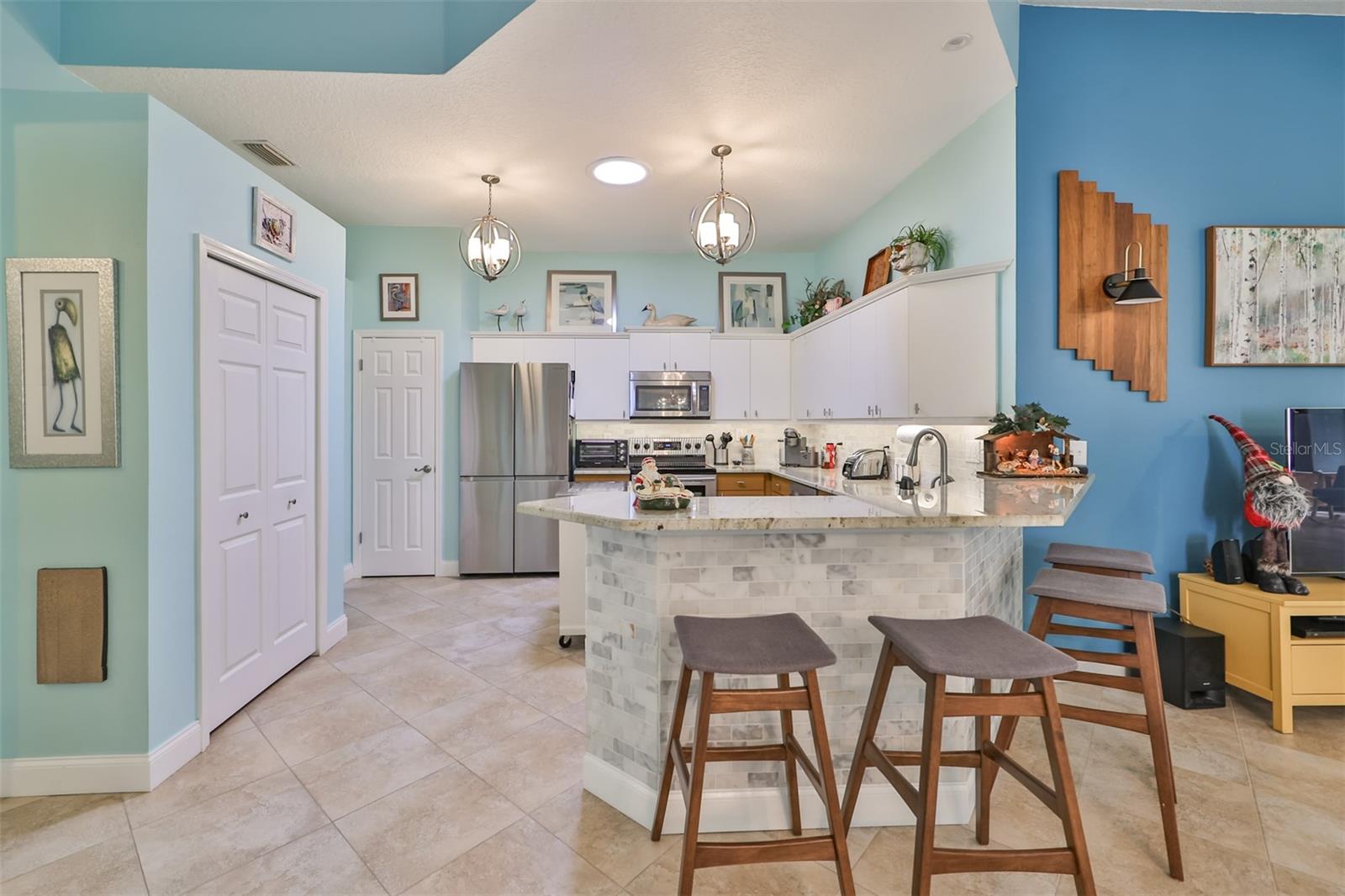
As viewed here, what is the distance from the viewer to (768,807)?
185cm

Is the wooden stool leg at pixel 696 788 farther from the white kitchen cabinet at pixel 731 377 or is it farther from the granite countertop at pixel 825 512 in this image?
the white kitchen cabinet at pixel 731 377

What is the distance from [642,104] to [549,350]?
8.77 ft

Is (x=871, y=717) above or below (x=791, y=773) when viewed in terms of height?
above

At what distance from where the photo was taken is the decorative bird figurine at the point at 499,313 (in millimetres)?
5359

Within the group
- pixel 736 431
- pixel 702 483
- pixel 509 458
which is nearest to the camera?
pixel 509 458

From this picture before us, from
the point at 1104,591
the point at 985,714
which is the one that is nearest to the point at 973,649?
the point at 985,714

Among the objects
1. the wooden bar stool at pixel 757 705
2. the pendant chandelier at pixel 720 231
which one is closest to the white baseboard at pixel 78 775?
the wooden bar stool at pixel 757 705

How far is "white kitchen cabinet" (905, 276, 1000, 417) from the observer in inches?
121

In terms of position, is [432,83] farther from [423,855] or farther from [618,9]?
[423,855]

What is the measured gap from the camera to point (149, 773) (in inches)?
82.7

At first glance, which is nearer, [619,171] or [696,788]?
[696,788]

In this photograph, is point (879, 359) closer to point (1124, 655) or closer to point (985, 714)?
point (1124, 655)

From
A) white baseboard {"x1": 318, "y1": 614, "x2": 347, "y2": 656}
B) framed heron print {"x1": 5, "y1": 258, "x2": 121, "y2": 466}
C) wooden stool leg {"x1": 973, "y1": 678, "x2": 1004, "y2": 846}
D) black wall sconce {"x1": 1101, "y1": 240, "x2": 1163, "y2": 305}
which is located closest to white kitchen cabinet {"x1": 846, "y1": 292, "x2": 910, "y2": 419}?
black wall sconce {"x1": 1101, "y1": 240, "x2": 1163, "y2": 305}

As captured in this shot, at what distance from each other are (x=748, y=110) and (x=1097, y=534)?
2817 millimetres
